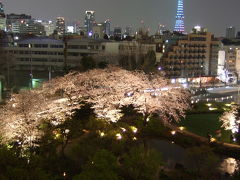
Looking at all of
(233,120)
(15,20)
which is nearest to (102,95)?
(233,120)

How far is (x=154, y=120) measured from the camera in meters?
16.0

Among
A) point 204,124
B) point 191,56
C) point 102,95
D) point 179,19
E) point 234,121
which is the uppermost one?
point 179,19

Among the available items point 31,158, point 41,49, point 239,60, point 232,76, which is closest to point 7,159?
point 31,158

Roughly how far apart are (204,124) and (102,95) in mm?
6241

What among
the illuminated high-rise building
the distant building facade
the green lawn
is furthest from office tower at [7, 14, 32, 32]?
the green lawn

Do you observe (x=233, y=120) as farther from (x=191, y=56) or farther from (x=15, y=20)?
(x=15, y=20)

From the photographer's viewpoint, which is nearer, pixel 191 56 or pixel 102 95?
pixel 102 95

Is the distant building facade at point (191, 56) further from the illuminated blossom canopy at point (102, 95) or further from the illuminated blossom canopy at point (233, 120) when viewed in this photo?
the illuminated blossom canopy at point (233, 120)

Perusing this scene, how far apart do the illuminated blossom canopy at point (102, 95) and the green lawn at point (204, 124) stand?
1.93 meters

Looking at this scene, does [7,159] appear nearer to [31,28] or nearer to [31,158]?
[31,158]

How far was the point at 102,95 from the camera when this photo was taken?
15.2 meters

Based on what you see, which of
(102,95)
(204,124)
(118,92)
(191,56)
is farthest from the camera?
(191,56)

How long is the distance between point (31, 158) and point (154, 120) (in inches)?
311

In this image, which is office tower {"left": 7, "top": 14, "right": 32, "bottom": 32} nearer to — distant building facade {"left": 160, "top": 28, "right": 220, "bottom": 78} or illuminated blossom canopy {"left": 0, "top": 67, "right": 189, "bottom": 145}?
distant building facade {"left": 160, "top": 28, "right": 220, "bottom": 78}
